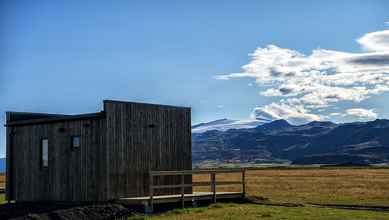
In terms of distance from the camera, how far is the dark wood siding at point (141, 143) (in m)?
27.2

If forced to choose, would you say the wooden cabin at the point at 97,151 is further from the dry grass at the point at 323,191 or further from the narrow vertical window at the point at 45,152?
the dry grass at the point at 323,191

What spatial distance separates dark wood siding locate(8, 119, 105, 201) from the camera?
89.4 feet

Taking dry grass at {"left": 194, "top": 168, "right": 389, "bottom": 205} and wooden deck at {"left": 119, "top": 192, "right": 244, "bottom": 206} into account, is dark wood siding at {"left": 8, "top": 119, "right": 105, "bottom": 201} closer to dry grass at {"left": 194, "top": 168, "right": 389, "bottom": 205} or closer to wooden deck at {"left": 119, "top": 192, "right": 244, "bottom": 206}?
wooden deck at {"left": 119, "top": 192, "right": 244, "bottom": 206}

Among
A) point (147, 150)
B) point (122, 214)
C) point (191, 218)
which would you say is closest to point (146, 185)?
A: point (147, 150)

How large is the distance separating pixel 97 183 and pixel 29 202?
15.5 feet

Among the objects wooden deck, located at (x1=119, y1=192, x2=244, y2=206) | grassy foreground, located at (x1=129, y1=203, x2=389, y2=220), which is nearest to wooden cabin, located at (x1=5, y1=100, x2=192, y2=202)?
wooden deck, located at (x1=119, y1=192, x2=244, y2=206)

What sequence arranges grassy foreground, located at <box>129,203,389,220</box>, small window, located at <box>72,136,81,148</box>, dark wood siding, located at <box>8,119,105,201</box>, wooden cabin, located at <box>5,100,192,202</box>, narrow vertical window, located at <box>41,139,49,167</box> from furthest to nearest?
narrow vertical window, located at <box>41,139,49,167</box> → small window, located at <box>72,136,81,148</box> → dark wood siding, located at <box>8,119,105,201</box> → wooden cabin, located at <box>5,100,192,202</box> → grassy foreground, located at <box>129,203,389,220</box>

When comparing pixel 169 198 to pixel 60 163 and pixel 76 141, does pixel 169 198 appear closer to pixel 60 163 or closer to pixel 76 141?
pixel 76 141

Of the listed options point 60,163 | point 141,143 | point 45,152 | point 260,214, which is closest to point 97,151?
point 141,143

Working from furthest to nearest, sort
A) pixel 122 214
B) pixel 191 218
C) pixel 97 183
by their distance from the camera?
pixel 97 183
pixel 122 214
pixel 191 218

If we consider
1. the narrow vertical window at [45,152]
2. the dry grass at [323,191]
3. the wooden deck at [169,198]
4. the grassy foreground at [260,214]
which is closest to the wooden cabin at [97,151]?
the narrow vertical window at [45,152]

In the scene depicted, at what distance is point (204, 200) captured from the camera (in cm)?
2950

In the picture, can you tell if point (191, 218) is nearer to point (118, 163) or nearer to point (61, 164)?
point (118, 163)

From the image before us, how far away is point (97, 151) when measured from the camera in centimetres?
2712
